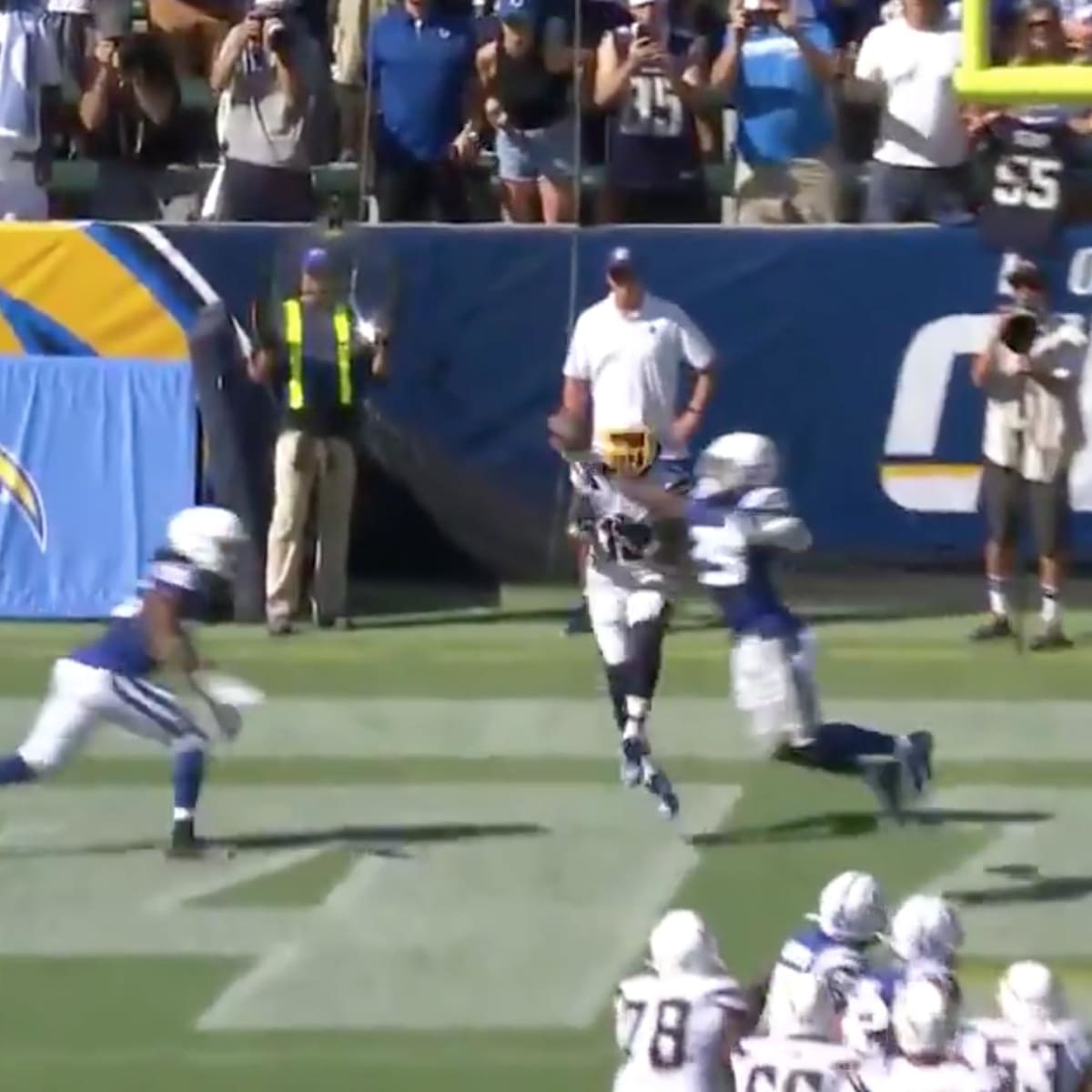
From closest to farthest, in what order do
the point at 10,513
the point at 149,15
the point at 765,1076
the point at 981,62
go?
the point at 765,1076, the point at 981,62, the point at 10,513, the point at 149,15

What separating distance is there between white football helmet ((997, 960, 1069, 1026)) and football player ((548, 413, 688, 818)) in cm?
469

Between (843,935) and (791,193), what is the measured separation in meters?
8.96

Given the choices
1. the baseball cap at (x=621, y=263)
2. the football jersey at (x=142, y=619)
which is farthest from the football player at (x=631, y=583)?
the baseball cap at (x=621, y=263)

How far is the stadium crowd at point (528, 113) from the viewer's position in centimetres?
1652

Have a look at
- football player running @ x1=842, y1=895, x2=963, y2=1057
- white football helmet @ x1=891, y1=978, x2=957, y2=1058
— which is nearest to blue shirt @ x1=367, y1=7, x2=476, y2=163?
football player running @ x1=842, y1=895, x2=963, y2=1057

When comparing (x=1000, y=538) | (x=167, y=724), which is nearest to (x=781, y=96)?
(x=1000, y=538)

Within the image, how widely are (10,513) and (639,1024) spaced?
9.28 metres

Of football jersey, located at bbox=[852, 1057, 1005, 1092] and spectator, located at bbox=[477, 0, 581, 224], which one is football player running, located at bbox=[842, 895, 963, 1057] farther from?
spectator, located at bbox=[477, 0, 581, 224]

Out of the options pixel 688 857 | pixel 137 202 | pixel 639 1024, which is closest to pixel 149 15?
pixel 137 202

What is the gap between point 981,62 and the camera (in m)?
9.80

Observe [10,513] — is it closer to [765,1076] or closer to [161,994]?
[161,994]

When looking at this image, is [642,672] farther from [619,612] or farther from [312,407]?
[312,407]

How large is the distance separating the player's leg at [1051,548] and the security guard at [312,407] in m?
3.42

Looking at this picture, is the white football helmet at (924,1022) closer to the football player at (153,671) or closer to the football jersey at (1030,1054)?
the football jersey at (1030,1054)
